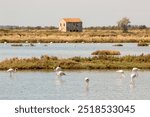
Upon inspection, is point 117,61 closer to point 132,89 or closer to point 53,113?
point 132,89

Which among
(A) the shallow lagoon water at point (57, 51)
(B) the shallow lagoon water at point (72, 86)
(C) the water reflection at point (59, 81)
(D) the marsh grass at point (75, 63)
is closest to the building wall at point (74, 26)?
(A) the shallow lagoon water at point (57, 51)

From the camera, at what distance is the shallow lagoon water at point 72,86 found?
77.4ft

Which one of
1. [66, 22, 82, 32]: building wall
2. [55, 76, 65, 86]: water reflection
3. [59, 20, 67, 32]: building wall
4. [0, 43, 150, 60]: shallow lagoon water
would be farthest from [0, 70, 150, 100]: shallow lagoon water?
[59, 20, 67, 32]: building wall

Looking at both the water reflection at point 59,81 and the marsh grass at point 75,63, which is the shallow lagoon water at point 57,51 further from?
the water reflection at point 59,81

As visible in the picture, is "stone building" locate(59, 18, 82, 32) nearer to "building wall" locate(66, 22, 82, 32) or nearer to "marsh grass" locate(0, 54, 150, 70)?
"building wall" locate(66, 22, 82, 32)

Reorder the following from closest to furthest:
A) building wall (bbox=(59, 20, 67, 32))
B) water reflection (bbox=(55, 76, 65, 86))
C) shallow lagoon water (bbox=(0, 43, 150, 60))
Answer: water reflection (bbox=(55, 76, 65, 86)), shallow lagoon water (bbox=(0, 43, 150, 60)), building wall (bbox=(59, 20, 67, 32))

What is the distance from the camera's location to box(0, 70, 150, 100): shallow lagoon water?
2358 cm

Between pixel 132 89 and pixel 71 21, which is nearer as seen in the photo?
pixel 132 89

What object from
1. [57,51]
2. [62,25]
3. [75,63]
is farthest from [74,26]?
[75,63]

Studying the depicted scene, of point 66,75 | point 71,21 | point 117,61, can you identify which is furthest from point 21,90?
point 71,21

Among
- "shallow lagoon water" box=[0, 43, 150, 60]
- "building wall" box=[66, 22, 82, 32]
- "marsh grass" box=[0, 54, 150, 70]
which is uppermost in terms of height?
"marsh grass" box=[0, 54, 150, 70]

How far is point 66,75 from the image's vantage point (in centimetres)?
3088

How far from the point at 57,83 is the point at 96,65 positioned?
6967mm

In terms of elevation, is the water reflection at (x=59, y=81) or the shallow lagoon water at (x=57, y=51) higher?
the water reflection at (x=59, y=81)
